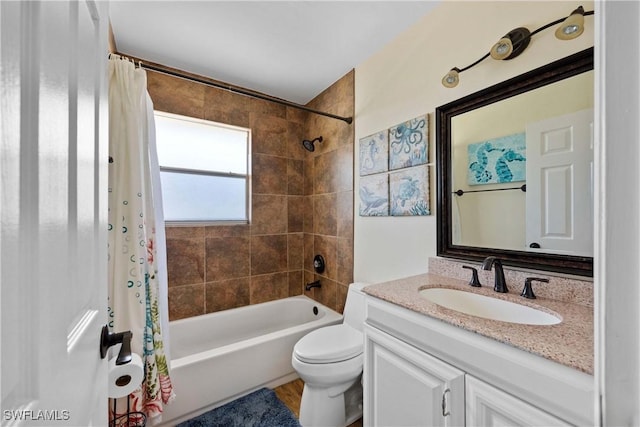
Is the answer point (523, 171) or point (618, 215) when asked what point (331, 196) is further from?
point (618, 215)

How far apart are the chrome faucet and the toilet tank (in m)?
0.83

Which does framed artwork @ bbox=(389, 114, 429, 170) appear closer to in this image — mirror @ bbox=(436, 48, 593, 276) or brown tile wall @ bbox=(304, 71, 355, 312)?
mirror @ bbox=(436, 48, 593, 276)

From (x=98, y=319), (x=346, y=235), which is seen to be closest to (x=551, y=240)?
(x=346, y=235)

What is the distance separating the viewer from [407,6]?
1.49 meters

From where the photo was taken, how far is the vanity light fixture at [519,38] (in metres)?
0.95

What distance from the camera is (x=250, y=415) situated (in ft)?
5.19

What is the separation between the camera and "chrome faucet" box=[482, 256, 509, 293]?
3.67 ft

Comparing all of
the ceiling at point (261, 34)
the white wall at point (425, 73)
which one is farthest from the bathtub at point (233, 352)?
the ceiling at point (261, 34)

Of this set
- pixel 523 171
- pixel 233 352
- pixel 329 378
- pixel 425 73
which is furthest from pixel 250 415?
pixel 425 73

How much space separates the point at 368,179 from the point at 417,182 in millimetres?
445

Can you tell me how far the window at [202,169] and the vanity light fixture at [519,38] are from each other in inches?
71.7

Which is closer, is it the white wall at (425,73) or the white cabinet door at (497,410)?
the white cabinet door at (497,410)

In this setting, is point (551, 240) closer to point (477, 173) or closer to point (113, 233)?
point (477, 173)

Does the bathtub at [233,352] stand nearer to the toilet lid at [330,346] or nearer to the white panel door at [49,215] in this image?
the toilet lid at [330,346]
